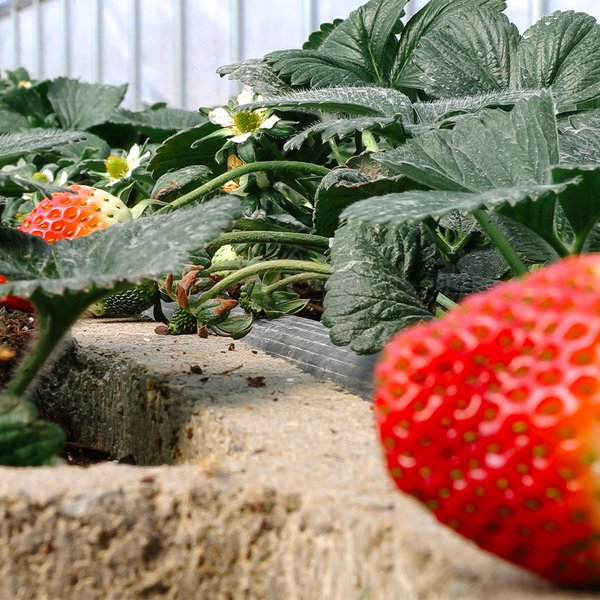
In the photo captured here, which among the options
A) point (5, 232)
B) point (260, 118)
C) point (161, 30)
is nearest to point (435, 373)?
point (5, 232)

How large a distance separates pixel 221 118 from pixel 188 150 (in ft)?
0.28

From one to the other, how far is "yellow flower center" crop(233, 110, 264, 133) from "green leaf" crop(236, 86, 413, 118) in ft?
0.82

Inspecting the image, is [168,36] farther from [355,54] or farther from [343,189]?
[343,189]

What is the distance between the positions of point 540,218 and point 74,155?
5.11 feet

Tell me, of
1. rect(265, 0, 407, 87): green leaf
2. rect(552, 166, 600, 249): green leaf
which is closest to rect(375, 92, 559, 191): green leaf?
rect(552, 166, 600, 249): green leaf

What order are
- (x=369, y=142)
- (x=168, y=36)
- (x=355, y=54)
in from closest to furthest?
1. (x=369, y=142)
2. (x=355, y=54)
3. (x=168, y=36)

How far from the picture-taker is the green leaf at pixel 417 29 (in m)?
1.40

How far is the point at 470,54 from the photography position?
1.26 meters

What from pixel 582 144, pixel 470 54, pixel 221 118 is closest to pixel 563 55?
pixel 470 54

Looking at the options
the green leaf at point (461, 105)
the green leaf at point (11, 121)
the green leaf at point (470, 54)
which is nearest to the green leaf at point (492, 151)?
the green leaf at point (461, 105)

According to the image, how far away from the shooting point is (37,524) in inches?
22.2

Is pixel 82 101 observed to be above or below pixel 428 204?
below

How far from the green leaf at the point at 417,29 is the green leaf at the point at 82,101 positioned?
3.86 ft

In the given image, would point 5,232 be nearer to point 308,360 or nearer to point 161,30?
point 308,360
